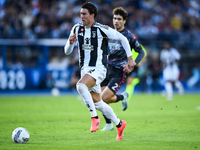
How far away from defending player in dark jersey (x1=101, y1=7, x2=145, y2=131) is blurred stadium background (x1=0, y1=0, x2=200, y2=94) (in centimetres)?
1156

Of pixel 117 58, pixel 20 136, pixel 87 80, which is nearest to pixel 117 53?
pixel 117 58

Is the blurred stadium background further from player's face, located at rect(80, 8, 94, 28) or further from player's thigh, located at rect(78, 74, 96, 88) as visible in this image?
player's thigh, located at rect(78, 74, 96, 88)

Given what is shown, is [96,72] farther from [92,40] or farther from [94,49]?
[92,40]

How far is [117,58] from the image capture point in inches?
302

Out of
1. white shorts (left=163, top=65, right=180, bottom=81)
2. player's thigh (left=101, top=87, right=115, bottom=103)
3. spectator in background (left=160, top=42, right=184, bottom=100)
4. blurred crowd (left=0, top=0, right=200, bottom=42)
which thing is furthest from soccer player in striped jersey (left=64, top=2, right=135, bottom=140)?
blurred crowd (left=0, top=0, right=200, bottom=42)

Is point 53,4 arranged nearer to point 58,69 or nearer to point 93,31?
point 58,69

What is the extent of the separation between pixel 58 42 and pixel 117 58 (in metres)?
14.2

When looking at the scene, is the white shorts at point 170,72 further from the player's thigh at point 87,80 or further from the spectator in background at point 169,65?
the player's thigh at point 87,80

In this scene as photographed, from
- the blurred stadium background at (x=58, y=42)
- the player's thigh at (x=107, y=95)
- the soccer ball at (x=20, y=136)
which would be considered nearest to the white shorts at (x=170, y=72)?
the blurred stadium background at (x=58, y=42)

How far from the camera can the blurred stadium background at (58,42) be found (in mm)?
20531

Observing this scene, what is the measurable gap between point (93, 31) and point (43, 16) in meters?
17.0

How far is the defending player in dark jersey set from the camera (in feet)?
24.4

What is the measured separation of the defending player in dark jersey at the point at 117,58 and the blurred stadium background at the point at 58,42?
11.6 metres

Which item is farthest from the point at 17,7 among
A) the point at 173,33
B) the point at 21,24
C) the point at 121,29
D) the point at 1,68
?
the point at 121,29
